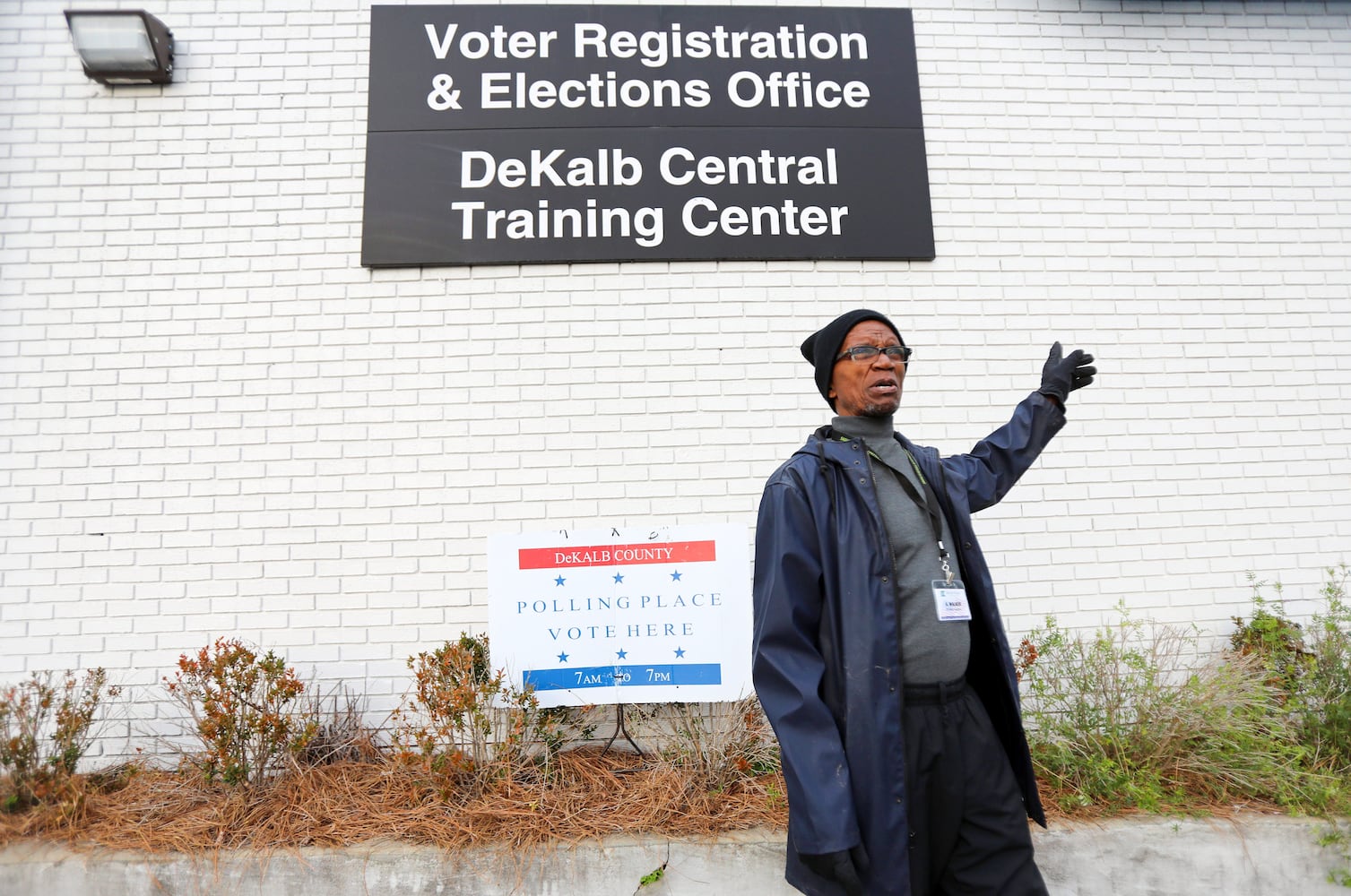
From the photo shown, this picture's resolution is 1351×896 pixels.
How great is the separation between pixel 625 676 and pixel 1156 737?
2.46 metres

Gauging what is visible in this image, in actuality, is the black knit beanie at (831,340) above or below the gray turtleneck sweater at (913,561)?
above


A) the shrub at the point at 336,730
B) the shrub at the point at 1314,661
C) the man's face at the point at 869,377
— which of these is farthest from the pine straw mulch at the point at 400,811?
the shrub at the point at 1314,661

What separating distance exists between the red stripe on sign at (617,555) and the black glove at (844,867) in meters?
1.83

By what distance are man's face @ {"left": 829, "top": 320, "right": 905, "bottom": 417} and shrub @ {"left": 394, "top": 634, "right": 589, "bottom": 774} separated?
2073 millimetres

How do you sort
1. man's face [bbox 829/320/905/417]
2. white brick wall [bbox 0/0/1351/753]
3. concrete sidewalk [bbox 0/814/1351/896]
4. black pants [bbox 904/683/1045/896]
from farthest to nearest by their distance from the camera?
white brick wall [bbox 0/0/1351/753] < concrete sidewalk [bbox 0/814/1351/896] < man's face [bbox 829/320/905/417] < black pants [bbox 904/683/1045/896]

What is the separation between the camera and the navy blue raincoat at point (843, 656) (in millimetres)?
1926

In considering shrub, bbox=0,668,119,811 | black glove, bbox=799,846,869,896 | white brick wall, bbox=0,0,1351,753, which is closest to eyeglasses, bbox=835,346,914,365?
black glove, bbox=799,846,869,896

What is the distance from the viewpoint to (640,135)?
456 cm

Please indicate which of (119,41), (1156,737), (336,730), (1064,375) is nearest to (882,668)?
(1064,375)

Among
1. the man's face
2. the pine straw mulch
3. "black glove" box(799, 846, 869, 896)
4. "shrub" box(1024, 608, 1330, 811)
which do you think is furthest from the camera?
"shrub" box(1024, 608, 1330, 811)

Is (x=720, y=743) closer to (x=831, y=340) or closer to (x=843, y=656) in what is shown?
(x=843, y=656)

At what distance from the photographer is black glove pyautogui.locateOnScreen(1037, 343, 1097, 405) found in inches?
100

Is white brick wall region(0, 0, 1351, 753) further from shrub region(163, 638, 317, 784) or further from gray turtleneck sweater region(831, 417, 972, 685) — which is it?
gray turtleneck sweater region(831, 417, 972, 685)

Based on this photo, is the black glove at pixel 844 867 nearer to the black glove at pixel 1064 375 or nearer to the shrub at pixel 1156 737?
the black glove at pixel 1064 375
